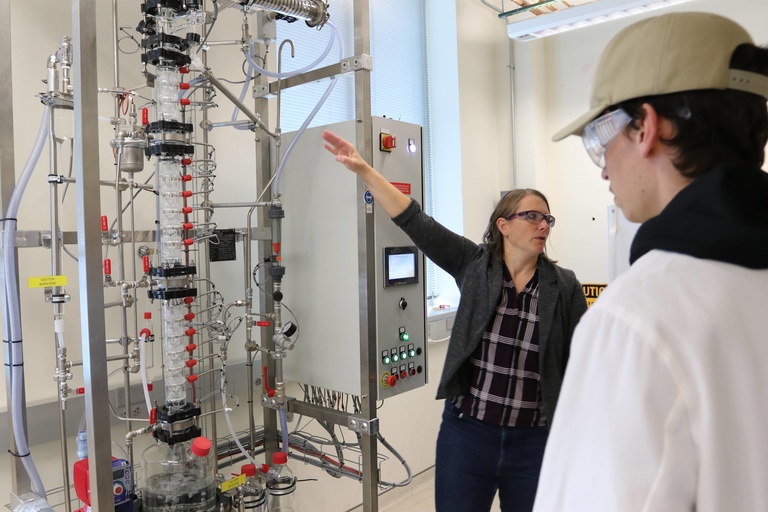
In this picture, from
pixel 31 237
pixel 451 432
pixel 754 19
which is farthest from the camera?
pixel 754 19

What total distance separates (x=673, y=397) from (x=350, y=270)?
1684mm

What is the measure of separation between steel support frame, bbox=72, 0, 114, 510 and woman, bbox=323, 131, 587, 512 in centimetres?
77

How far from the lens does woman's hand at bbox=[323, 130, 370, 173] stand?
1938mm

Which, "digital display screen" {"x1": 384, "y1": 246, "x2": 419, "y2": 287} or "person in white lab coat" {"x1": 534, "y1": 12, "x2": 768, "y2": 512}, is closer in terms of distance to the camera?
"person in white lab coat" {"x1": 534, "y1": 12, "x2": 768, "y2": 512}

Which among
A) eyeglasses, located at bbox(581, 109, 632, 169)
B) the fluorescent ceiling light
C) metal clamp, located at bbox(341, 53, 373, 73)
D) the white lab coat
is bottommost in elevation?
the white lab coat

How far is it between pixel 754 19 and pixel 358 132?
11.2 feet

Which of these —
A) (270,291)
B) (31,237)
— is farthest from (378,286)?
(31,237)

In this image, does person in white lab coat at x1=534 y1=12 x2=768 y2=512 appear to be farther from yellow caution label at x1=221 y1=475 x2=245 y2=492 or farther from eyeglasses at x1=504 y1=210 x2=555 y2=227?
yellow caution label at x1=221 y1=475 x2=245 y2=492

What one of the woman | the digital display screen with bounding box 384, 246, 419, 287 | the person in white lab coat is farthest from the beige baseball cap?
the digital display screen with bounding box 384, 246, 419, 287

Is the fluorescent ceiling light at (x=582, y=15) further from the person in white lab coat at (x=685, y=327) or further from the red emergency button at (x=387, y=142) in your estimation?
the person in white lab coat at (x=685, y=327)

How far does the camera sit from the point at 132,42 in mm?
2217

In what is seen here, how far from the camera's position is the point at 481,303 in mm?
1920

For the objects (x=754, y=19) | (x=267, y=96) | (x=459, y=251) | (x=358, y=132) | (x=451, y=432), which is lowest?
(x=451, y=432)

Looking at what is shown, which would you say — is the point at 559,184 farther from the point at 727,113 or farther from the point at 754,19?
the point at 727,113
